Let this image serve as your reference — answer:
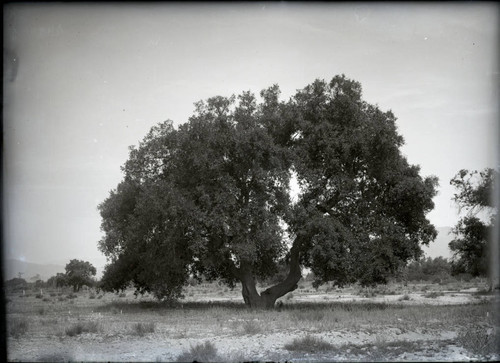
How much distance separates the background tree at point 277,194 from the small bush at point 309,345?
27.6ft

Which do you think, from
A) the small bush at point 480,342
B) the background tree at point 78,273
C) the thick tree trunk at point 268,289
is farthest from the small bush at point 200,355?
the background tree at point 78,273

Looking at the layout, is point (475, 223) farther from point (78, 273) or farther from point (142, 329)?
point (78, 273)

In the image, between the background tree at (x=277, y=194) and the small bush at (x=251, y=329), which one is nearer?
the small bush at (x=251, y=329)

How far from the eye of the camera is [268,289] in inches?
981

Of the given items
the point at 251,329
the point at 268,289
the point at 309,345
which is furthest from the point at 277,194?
the point at 309,345

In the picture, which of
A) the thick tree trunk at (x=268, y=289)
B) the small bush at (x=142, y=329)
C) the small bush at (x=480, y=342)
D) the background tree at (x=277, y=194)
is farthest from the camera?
the thick tree trunk at (x=268, y=289)

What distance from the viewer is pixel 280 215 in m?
23.0

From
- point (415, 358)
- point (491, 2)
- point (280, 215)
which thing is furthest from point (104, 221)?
point (491, 2)

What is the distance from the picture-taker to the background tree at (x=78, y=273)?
68.6 m

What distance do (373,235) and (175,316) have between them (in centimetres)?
1028

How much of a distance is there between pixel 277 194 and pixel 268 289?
5.57 m

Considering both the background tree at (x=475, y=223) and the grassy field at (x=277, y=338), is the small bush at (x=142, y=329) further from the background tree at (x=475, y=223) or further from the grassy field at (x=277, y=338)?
the background tree at (x=475, y=223)

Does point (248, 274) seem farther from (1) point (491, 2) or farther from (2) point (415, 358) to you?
(1) point (491, 2)

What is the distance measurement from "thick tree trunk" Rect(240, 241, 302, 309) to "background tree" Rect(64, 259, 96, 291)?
50.1 meters
